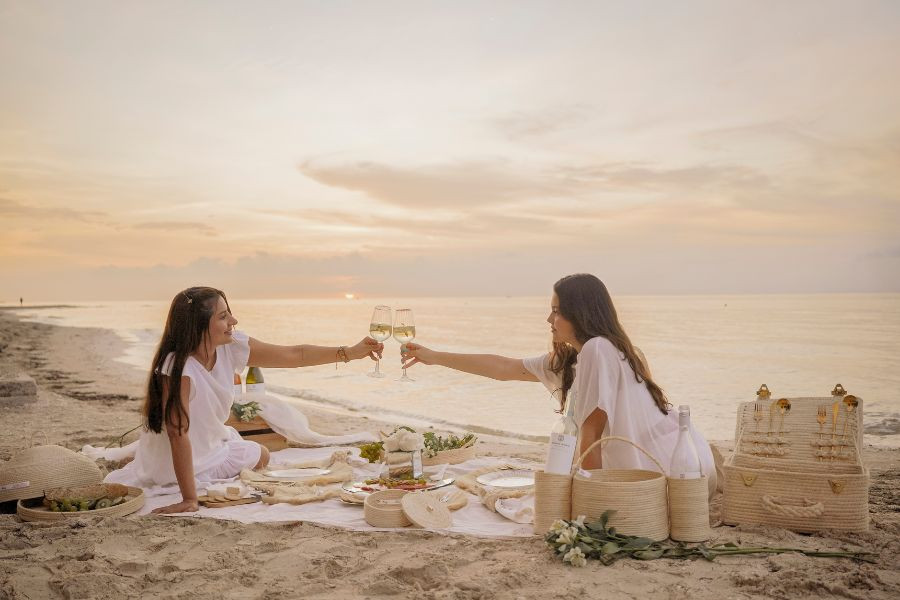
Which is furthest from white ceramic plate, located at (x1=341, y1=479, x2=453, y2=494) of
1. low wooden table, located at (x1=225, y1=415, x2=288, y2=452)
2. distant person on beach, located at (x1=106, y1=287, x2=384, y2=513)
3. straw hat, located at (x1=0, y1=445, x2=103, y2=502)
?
low wooden table, located at (x1=225, y1=415, x2=288, y2=452)

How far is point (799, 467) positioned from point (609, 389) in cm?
155

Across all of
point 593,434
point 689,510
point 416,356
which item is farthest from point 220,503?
point 689,510

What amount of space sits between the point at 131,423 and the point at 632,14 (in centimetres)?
1191

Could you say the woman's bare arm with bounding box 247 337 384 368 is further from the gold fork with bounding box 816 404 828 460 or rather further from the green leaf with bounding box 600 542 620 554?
the gold fork with bounding box 816 404 828 460

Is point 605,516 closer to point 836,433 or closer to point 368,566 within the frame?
point 368,566

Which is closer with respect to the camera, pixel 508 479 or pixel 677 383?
pixel 508 479

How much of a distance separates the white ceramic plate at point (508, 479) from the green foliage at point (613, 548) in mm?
1313

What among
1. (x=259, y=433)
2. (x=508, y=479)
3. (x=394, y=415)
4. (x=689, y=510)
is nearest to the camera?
(x=689, y=510)

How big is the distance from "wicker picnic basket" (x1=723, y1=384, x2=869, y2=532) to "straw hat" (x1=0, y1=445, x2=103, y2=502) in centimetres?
502

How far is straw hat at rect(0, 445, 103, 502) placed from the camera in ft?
16.7

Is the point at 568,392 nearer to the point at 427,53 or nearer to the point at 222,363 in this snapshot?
the point at 222,363

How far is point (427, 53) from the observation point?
14891 millimetres

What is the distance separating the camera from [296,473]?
5973 millimetres

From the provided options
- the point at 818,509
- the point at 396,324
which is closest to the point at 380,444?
the point at 396,324
